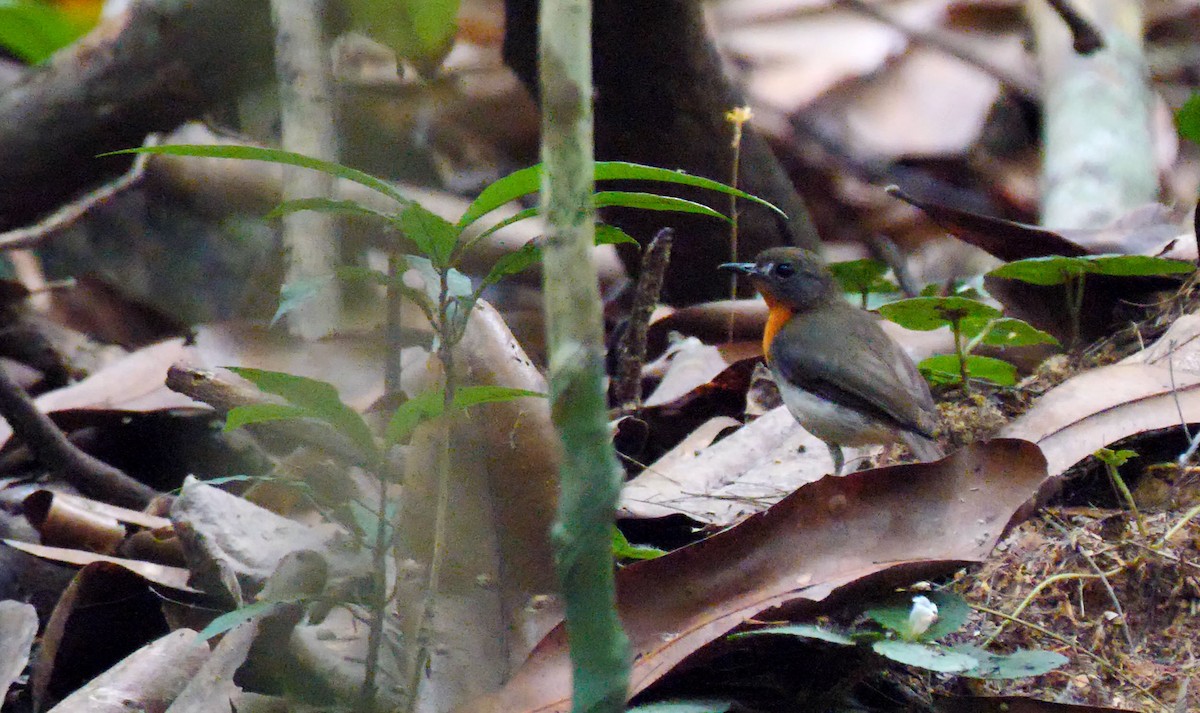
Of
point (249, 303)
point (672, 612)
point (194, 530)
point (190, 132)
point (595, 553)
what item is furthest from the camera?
point (190, 132)

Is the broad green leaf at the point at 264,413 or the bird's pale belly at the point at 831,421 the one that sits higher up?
the broad green leaf at the point at 264,413

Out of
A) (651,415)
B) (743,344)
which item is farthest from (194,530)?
(743,344)

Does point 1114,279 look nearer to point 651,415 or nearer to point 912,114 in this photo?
point 651,415

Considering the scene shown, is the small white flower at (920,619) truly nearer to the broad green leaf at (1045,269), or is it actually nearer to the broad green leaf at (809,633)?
the broad green leaf at (809,633)

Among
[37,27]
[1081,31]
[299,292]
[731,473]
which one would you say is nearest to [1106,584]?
[731,473]

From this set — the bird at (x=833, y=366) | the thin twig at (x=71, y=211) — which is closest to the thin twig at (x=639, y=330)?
the bird at (x=833, y=366)

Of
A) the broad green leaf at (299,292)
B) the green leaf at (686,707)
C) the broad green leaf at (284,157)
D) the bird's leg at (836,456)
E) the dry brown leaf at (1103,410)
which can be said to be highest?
the broad green leaf at (284,157)

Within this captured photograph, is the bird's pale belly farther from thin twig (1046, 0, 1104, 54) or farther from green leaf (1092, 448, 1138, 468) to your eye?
thin twig (1046, 0, 1104, 54)
